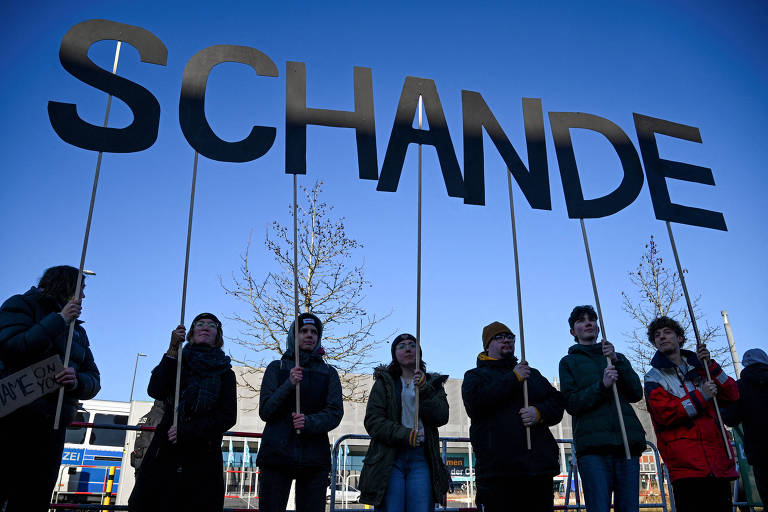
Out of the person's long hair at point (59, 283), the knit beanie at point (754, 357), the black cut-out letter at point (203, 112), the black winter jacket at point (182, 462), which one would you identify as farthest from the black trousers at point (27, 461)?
the knit beanie at point (754, 357)

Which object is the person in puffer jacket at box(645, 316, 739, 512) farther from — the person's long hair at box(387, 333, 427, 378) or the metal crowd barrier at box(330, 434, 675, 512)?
the person's long hair at box(387, 333, 427, 378)

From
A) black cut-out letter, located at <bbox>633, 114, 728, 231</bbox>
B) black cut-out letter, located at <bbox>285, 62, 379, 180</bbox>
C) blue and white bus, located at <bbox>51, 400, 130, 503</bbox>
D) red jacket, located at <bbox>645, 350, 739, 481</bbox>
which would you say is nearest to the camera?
red jacket, located at <bbox>645, 350, 739, 481</bbox>

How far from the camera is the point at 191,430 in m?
3.81

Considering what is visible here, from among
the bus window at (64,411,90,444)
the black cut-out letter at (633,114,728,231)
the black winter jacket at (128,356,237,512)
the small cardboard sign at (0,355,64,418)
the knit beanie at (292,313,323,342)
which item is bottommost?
the black winter jacket at (128,356,237,512)

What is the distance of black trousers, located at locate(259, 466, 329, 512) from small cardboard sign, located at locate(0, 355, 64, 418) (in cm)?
145

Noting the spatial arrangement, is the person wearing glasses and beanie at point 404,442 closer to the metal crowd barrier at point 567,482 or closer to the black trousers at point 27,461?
the metal crowd barrier at point 567,482

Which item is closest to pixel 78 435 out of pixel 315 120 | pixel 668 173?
pixel 315 120

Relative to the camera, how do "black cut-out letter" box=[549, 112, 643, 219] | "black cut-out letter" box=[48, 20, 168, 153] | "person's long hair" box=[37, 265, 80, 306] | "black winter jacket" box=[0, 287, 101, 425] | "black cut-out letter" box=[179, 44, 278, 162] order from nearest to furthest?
"black winter jacket" box=[0, 287, 101, 425] < "person's long hair" box=[37, 265, 80, 306] < "black cut-out letter" box=[48, 20, 168, 153] < "black cut-out letter" box=[179, 44, 278, 162] < "black cut-out letter" box=[549, 112, 643, 219]

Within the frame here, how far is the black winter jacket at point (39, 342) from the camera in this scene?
3490 millimetres

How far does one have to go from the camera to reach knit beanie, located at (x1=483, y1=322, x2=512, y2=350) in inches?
181

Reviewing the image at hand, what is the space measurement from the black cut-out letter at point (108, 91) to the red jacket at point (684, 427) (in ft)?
14.9

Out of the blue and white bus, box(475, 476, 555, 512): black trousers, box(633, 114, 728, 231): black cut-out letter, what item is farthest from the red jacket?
the blue and white bus

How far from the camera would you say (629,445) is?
4.16m

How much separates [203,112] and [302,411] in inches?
112
